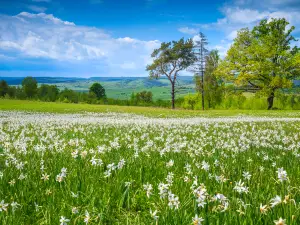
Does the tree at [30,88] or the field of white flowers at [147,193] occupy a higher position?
the tree at [30,88]

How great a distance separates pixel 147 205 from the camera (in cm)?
360

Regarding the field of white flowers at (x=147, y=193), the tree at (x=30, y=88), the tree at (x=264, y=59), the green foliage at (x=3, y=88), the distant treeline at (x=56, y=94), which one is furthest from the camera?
the green foliage at (x=3, y=88)

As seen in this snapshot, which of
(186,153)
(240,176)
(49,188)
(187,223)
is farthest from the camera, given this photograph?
(186,153)

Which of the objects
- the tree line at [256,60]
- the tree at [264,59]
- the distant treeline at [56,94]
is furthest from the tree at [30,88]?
the tree at [264,59]

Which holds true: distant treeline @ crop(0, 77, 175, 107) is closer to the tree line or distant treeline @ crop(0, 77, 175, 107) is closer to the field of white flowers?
the tree line

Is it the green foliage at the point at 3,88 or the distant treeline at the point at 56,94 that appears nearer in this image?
the distant treeline at the point at 56,94

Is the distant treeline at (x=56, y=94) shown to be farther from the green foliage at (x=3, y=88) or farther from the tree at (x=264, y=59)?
the tree at (x=264, y=59)

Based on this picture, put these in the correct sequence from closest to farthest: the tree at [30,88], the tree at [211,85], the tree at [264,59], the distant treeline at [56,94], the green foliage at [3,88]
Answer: the tree at [264,59], the tree at [211,85], the distant treeline at [56,94], the tree at [30,88], the green foliage at [3,88]

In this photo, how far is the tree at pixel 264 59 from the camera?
5408 cm

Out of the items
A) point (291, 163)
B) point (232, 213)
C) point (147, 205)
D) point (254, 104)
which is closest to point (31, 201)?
point (147, 205)

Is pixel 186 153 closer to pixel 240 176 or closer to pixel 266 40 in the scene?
pixel 240 176

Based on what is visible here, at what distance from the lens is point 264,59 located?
182 ft

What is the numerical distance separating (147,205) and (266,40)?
197 ft

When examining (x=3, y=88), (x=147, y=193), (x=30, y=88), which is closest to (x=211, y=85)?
(x=147, y=193)
